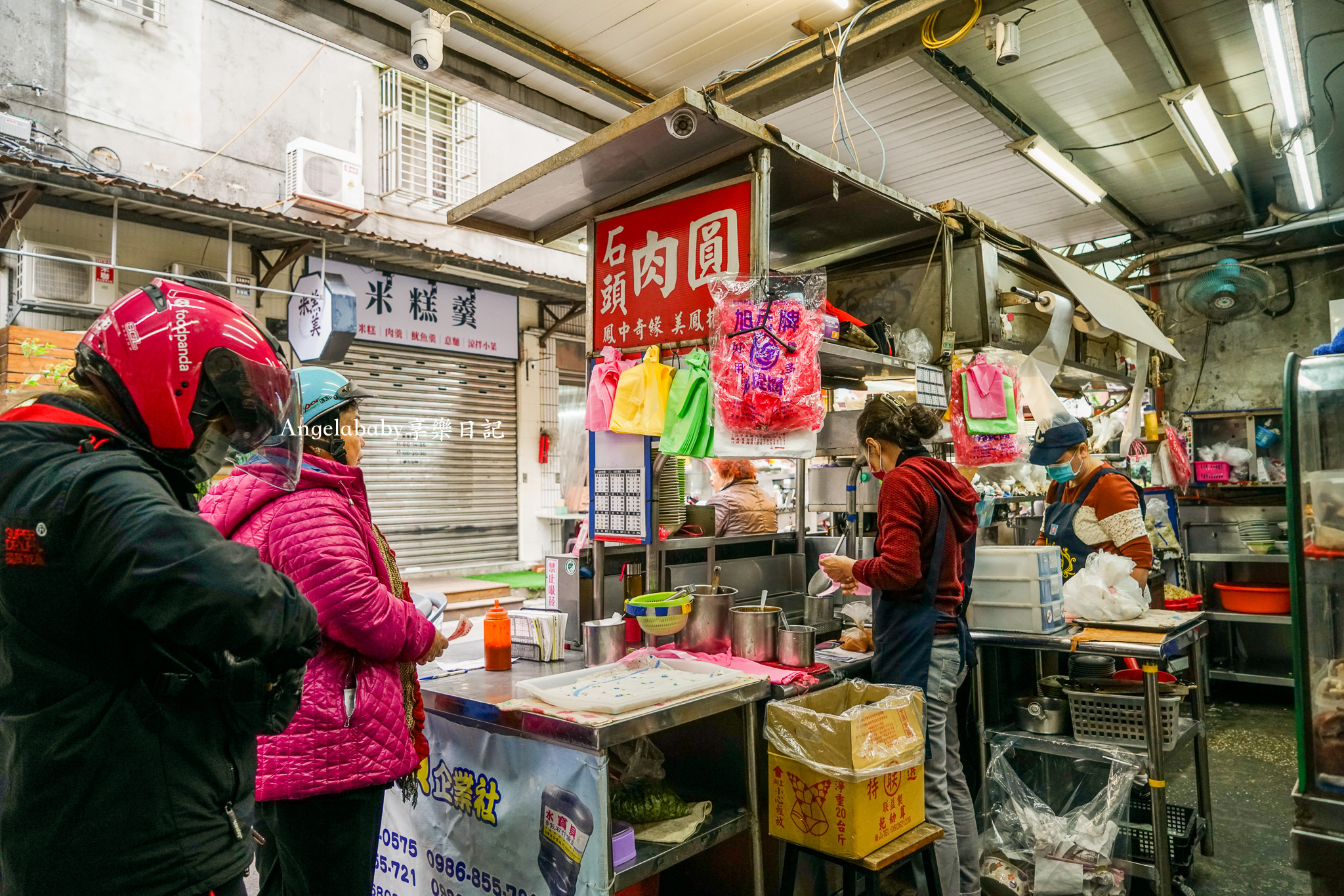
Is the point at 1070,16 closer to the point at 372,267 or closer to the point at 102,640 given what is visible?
the point at 102,640

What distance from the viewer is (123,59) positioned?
254 inches

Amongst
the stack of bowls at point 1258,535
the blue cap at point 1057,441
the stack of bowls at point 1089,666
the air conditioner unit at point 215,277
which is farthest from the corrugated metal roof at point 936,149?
the air conditioner unit at point 215,277

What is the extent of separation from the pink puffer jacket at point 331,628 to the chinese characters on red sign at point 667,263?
5.25 feet

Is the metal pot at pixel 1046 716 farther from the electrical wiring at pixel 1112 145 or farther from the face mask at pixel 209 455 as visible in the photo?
the electrical wiring at pixel 1112 145

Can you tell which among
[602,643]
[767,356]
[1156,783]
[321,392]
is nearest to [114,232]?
[321,392]

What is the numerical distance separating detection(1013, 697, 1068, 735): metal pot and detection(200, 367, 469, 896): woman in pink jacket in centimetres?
274

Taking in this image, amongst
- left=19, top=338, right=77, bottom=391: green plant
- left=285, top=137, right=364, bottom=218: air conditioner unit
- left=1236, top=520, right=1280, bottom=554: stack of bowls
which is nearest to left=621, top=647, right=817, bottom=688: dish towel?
left=19, top=338, right=77, bottom=391: green plant

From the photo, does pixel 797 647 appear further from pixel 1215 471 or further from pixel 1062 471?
pixel 1215 471

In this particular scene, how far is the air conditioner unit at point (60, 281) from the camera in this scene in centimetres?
555

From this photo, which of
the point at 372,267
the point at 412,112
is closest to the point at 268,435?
the point at 372,267

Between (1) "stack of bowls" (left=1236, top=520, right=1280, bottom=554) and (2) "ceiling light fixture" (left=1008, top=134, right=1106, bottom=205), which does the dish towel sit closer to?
(2) "ceiling light fixture" (left=1008, top=134, right=1106, bottom=205)

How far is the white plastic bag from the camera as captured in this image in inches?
146

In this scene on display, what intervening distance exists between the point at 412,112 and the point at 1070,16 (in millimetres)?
6462

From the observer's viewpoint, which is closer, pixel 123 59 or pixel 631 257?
pixel 631 257
